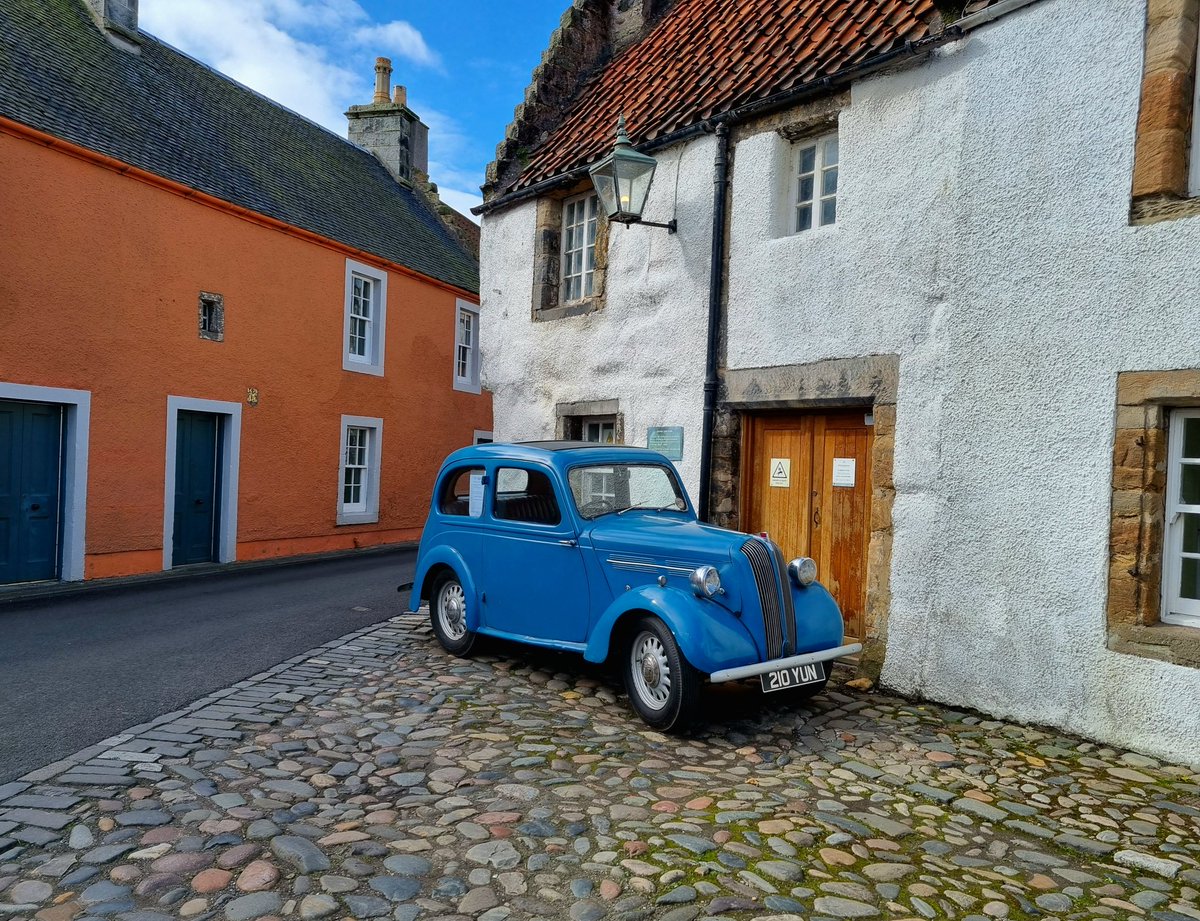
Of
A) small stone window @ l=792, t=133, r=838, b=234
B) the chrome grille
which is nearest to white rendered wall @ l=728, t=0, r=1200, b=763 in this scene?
small stone window @ l=792, t=133, r=838, b=234

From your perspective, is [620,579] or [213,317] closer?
[620,579]

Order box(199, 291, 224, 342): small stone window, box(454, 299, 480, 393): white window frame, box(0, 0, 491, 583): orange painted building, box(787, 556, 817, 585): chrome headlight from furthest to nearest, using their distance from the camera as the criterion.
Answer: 1. box(454, 299, 480, 393): white window frame
2. box(199, 291, 224, 342): small stone window
3. box(0, 0, 491, 583): orange painted building
4. box(787, 556, 817, 585): chrome headlight

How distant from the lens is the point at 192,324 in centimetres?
1253

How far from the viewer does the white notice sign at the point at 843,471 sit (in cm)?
690

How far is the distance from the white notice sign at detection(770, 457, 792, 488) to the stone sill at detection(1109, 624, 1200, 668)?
110 inches

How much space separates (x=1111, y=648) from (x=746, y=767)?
2.29 m

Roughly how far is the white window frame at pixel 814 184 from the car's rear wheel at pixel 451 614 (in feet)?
13.1

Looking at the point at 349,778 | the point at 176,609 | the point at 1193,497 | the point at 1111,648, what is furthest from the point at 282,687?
the point at 1193,497

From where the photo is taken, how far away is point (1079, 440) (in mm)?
5309

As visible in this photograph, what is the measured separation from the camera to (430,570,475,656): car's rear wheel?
22.6ft

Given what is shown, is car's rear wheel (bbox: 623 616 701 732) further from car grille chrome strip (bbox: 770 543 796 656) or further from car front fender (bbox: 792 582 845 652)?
car front fender (bbox: 792 582 845 652)

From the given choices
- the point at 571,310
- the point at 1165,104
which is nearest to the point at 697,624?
the point at 1165,104

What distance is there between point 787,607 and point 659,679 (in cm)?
88

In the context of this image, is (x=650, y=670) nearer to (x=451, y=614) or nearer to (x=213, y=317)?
(x=451, y=614)
